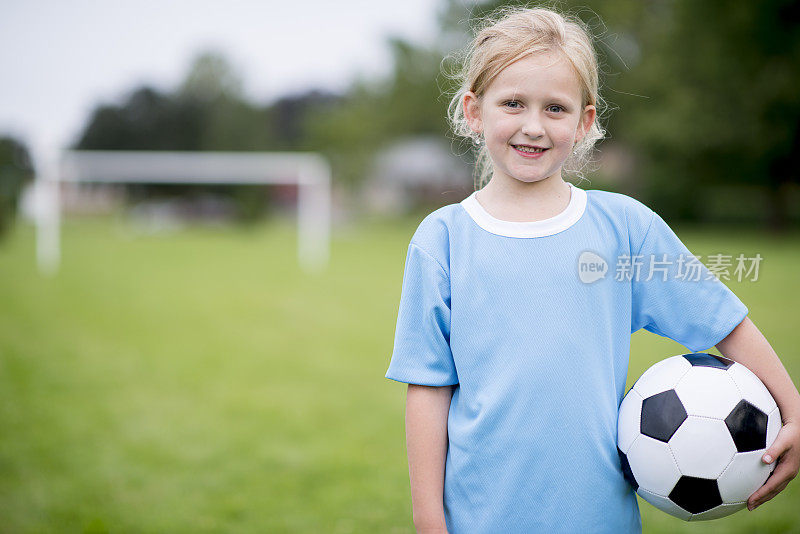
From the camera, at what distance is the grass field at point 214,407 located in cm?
302

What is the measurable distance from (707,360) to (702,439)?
6.7 inches

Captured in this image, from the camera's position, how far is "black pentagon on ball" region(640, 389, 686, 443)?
4.46 ft

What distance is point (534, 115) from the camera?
1308mm

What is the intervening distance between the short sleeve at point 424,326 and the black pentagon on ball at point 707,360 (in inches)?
21.9

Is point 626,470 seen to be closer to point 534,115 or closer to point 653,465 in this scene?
point 653,465

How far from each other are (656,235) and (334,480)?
2.47 metres

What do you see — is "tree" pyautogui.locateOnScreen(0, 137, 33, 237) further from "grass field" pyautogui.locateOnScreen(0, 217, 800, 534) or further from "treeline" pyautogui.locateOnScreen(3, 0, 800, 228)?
"grass field" pyautogui.locateOnScreen(0, 217, 800, 534)

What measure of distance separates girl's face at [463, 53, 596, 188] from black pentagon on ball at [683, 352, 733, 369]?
527 mm

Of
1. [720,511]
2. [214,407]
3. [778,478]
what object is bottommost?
[214,407]

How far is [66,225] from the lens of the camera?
86.3 ft

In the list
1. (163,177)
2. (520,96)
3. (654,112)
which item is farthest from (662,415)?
(654,112)

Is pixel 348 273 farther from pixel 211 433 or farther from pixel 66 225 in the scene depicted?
pixel 66 225

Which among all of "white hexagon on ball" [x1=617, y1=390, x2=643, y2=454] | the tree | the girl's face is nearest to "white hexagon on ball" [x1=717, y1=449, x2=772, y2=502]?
"white hexagon on ball" [x1=617, y1=390, x2=643, y2=454]

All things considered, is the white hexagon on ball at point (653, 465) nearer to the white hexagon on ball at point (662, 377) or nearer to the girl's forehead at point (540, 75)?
the white hexagon on ball at point (662, 377)
